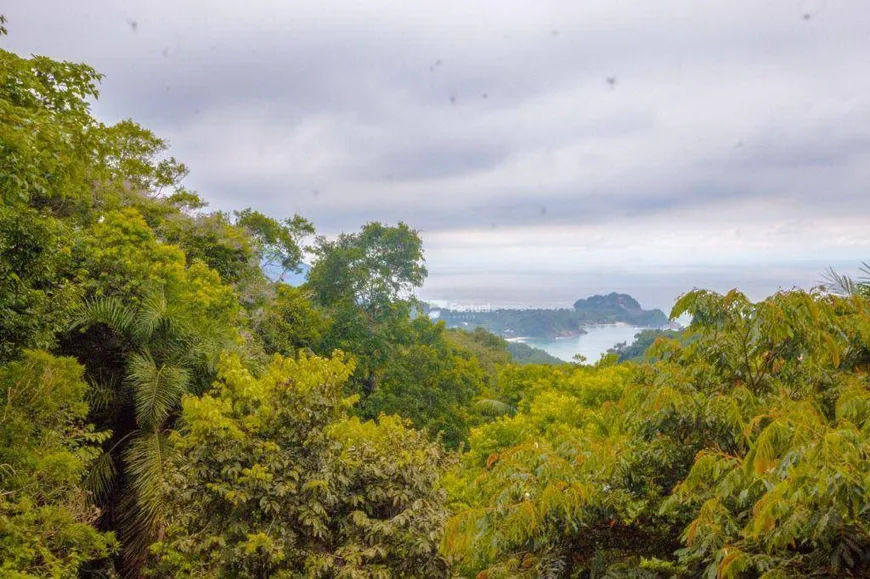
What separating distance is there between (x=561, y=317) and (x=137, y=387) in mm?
93646

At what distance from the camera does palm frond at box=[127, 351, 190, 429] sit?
9.04 meters

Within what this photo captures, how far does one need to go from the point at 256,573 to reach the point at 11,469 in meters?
3.30

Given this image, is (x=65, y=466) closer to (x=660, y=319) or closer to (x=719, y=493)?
(x=719, y=493)

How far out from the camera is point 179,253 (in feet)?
39.2

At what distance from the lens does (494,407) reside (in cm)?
1931

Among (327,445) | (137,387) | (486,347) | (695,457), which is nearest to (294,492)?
(327,445)

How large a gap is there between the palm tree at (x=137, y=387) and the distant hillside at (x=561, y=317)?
78322 millimetres

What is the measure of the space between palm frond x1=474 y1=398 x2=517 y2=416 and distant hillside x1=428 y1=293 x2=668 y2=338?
68531mm

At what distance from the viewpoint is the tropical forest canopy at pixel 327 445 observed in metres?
3.36

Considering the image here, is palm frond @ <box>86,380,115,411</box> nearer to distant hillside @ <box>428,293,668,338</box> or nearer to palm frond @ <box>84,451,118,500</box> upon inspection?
palm frond @ <box>84,451,118,500</box>

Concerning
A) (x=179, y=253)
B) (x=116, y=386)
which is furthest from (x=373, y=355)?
(x=116, y=386)

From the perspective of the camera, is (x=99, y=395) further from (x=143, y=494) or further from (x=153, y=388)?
(x=143, y=494)

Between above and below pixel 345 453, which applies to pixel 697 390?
above

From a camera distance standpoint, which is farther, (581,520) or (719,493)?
(581,520)
